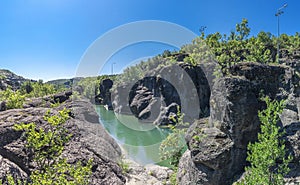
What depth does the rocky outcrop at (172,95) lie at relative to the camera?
88.9 ft

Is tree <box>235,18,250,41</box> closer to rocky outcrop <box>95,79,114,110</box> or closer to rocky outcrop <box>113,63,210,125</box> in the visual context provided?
rocky outcrop <box>113,63,210,125</box>

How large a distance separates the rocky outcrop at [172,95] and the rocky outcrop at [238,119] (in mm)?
17536

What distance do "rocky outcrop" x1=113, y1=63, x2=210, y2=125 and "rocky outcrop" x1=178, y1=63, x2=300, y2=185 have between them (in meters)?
17.5

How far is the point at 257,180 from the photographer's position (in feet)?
13.1

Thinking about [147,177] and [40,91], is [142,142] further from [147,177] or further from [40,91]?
[40,91]

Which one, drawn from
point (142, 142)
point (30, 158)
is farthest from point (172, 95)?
point (30, 158)

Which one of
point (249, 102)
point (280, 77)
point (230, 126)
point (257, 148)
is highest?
point (280, 77)

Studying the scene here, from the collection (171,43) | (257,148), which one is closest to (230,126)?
(257,148)

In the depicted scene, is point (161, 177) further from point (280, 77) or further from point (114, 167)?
point (280, 77)

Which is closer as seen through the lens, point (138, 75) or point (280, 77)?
point (280, 77)

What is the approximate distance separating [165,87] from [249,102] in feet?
82.1

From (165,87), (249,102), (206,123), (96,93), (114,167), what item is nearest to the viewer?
(249,102)

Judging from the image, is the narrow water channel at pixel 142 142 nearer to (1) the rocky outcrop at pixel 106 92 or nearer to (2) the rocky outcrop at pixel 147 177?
(2) the rocky outcrop at pixel 147 177

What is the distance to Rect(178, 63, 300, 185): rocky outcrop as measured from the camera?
20.1 feet
